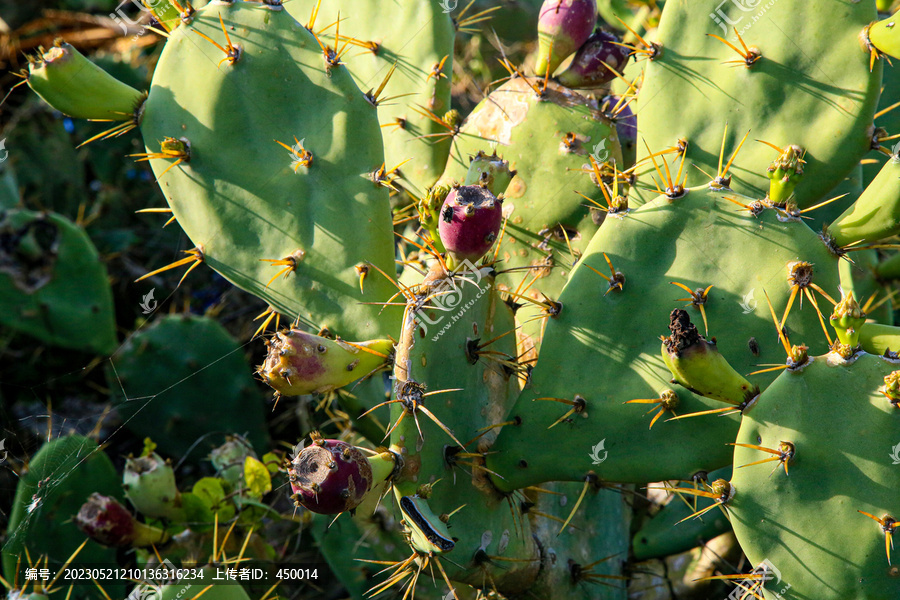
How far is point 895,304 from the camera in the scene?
89.6 inches

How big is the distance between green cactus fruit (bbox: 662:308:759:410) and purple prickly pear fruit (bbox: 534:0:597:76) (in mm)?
860

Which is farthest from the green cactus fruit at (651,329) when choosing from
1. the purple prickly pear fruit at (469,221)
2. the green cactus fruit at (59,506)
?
the green cactus fruit at (59,506)

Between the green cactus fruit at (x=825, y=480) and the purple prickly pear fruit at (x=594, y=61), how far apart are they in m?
0.97

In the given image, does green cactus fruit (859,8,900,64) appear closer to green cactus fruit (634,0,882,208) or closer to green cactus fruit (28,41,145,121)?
green cactus fruit (634,0,882,208)

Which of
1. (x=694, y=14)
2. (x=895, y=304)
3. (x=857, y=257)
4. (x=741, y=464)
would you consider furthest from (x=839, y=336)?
(x=895, y=304)

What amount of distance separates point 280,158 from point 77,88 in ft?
1.43

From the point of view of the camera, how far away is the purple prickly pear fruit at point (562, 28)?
65.9 inches

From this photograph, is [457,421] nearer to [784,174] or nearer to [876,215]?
[784,174]

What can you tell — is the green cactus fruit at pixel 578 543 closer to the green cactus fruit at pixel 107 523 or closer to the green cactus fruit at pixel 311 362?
the green cactus fruit at pixel 311 362

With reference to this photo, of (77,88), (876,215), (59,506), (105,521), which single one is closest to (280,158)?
(77,88)

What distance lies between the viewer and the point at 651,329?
1289 millimetres

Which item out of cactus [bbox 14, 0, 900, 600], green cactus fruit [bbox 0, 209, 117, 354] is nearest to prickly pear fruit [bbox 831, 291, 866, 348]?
cactus [bbox 14, 0, 900, 600]

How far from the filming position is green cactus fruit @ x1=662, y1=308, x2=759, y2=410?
3.37ft

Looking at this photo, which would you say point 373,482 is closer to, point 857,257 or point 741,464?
point 741,464
